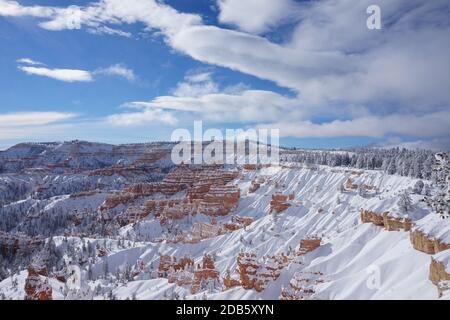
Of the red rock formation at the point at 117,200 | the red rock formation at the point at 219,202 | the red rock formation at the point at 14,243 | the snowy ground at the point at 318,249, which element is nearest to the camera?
the snowy ground at the point at 318,249

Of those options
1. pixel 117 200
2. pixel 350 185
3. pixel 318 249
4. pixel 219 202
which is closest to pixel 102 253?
pixel 219 202

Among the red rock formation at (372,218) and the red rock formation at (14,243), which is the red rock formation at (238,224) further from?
the red rock formation at (14,243)

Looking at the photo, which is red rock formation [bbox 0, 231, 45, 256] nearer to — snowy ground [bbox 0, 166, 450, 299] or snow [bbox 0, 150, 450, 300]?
snow [bbox 0, 150, 450, 300]

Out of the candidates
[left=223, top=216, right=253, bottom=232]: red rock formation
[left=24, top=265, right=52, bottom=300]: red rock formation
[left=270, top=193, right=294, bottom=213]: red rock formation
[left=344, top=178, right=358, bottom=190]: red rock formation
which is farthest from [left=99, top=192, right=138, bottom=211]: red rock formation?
[left=24, top=265, right=52, bottom=300]: red rock formation

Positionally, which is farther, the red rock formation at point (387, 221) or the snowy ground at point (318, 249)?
the red rock formation at point (387, 221)

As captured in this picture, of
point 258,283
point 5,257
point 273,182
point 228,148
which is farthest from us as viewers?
point 228,148

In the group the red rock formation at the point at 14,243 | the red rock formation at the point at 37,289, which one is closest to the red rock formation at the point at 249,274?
the red rock formation at the point at 37,289

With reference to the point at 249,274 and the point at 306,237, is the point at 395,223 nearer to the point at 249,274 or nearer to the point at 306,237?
the point at 306,237
